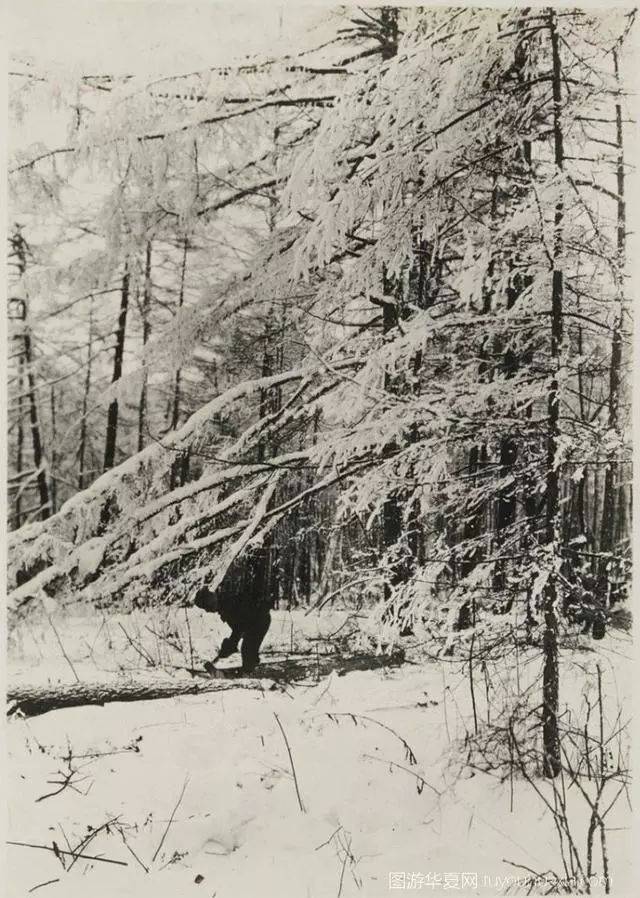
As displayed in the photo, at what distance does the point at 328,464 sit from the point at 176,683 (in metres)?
2.04

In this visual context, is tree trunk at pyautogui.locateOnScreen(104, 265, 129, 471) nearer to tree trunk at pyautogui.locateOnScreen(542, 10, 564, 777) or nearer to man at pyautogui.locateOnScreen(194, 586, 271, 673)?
man at pyautogui.locateOnScreen(194, 586, 271, 673)

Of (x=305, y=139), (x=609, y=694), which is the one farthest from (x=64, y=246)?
(x=609, y=694)

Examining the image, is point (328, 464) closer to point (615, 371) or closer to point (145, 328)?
point (145, 328)

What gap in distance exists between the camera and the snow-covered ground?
364 centimetres

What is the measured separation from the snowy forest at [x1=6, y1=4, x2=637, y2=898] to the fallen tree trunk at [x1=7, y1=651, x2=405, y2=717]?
3 cm

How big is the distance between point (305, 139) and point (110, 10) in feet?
5.36

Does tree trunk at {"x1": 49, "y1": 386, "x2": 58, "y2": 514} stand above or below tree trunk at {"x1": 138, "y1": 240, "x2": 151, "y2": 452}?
below

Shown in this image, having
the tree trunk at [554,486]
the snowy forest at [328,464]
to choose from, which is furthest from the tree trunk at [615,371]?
the tree trunk at [554,486]

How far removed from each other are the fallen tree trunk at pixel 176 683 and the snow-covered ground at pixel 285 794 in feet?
0.28

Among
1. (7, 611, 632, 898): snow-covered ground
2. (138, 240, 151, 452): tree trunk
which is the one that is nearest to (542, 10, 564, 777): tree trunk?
(7, 611, 632, 898): snow-covered ground

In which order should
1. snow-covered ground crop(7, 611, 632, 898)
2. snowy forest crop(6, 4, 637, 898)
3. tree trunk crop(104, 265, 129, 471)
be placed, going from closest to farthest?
snow-covered ground crop(7, 611, 632, 898)
snowy forest crop(6, 4, 637, 898)
tree trunk crop(104, 265, 129, 471)

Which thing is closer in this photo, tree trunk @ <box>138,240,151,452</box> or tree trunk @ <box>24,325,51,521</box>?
tree trunk @ <box>24,325,51,521</box>

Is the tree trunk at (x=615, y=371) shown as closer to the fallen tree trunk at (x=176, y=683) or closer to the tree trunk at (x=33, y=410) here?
the fallen tree trunk at (x=176, y=683)

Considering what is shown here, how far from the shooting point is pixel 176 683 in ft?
16.1
